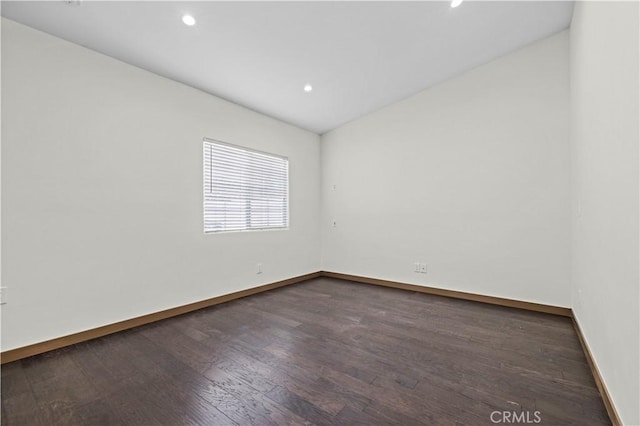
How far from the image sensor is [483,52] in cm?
310

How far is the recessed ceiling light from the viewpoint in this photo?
2.19m

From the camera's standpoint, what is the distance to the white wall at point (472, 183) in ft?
9.62

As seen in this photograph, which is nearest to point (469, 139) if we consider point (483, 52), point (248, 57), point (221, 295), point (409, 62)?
point (483, 52)

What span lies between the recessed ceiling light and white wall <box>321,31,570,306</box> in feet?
9.50

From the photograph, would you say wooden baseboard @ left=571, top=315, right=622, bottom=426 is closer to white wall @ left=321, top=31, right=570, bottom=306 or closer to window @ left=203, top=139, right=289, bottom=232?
white wall @ left=321, top=31, right=570, bottom=306

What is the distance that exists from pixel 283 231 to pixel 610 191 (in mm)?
3646

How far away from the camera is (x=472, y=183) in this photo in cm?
345

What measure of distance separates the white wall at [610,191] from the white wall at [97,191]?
348 cm

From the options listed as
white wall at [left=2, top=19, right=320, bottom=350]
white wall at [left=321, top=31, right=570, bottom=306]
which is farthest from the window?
white wall at [left=321, top=31, right=570, bottom=306]

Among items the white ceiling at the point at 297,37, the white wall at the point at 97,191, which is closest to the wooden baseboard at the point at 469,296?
the white wall at the point at 97,191

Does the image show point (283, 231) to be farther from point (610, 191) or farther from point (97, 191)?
point (610, 191)

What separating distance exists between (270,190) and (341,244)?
160 centimetres

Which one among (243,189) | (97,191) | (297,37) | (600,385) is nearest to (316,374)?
(600,385)

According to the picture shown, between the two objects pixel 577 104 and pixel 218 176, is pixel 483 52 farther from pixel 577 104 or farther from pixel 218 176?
pixel 218 176
